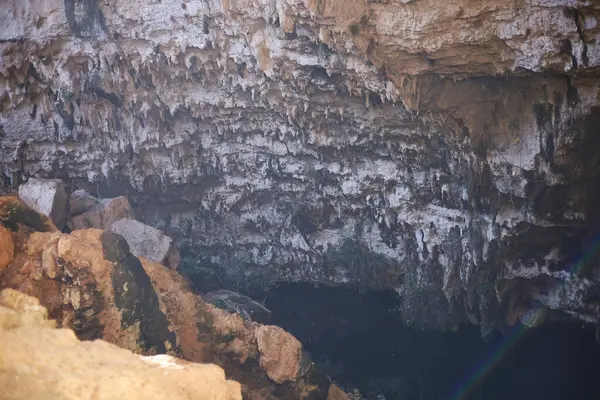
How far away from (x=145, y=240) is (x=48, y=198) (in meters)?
2.71

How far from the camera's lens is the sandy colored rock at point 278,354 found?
1178cm

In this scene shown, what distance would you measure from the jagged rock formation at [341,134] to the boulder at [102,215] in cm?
289

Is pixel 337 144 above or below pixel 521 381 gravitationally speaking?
above

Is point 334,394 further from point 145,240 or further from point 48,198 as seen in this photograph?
point 48,198

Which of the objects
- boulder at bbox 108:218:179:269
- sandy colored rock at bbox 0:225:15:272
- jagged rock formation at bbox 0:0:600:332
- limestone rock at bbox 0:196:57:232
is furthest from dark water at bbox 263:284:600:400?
sandy colored rock at bbox 0:225:15:272

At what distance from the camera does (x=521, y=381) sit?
15.7 meters

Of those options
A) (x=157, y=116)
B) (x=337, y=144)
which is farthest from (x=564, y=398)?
(x=157, y=116)

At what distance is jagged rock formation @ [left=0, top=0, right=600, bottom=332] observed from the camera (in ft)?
49.7

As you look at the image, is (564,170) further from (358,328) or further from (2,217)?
(2,217)

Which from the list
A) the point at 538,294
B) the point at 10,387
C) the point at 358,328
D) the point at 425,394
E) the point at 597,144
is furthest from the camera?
the point at 358,328

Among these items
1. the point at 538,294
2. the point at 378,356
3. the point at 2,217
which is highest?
the point at 2,217

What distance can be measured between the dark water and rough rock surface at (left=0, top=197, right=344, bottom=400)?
5106mm

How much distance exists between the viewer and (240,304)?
1844 centimetres

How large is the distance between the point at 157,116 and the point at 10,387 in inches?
611
